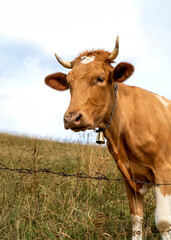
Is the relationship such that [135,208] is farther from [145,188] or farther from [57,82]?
[57,82]

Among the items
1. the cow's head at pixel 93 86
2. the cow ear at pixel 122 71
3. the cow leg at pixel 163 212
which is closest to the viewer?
the cow's head at pixel 93 86

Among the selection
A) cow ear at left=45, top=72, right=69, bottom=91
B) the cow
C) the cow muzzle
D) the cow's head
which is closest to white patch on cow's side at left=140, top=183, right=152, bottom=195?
the cow

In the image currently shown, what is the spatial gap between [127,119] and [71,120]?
106 centimetres

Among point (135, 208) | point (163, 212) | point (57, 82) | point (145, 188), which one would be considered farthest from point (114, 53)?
point (135, 208)

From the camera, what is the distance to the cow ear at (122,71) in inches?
125

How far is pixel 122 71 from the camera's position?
324cm

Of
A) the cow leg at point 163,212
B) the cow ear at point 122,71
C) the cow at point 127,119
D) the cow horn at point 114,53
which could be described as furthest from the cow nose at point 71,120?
the cow leg at point 163,212

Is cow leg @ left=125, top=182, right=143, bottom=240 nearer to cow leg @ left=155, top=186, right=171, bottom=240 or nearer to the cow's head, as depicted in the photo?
cow leg @ left=155, top=186, right=171, bottom=240

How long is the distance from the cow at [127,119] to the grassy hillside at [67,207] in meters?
0.47

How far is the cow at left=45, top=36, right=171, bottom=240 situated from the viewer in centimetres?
307

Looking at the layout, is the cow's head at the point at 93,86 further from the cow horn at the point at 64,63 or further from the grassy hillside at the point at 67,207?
the grassy hillside at the point at 67,207

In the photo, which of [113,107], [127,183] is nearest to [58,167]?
[127,183]

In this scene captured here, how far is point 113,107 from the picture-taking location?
3.38 meters

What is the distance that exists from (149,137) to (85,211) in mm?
1756
